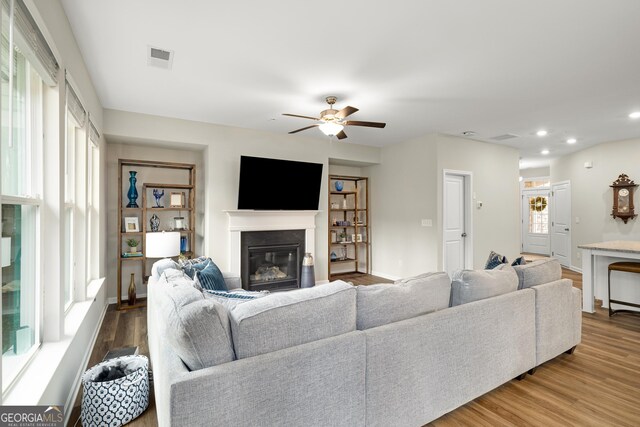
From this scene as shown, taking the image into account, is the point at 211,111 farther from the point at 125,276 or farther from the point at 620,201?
the point at 620,201

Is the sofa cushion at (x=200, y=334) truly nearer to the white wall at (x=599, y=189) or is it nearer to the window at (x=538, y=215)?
the white wall at (x=599, y=189)

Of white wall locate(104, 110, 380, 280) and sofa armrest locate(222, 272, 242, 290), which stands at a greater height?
white wall locate(104, 110, 380, 280)

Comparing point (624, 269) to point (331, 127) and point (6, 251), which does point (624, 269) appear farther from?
point (6, 251)

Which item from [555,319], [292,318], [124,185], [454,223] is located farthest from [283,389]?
[454,223]

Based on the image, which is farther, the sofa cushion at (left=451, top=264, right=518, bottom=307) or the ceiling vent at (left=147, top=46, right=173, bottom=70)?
the ceiling vent at (left=147, top=46, right=173, bottom=70)

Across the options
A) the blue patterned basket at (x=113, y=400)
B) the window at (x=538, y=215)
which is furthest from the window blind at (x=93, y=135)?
the window at (x=538, y=215)

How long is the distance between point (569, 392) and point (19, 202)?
3606 mm

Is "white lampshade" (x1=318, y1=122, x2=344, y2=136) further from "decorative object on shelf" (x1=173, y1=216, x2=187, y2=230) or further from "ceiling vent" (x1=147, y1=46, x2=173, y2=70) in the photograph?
"decorative object on shelf" (x1=173, y1=216, x2=187, y2=230)

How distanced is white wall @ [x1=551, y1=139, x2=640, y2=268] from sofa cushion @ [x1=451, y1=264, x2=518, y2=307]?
546 cm

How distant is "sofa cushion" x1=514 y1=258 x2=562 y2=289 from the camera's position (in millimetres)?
2654

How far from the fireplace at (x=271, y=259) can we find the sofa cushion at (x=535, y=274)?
339 cm

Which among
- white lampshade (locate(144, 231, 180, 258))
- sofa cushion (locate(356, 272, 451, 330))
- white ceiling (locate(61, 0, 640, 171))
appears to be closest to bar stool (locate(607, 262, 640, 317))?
white ceiling (locate(61, 0, 640, 171))

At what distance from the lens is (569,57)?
2.77 m

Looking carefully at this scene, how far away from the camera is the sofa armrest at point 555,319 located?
8.36ft
